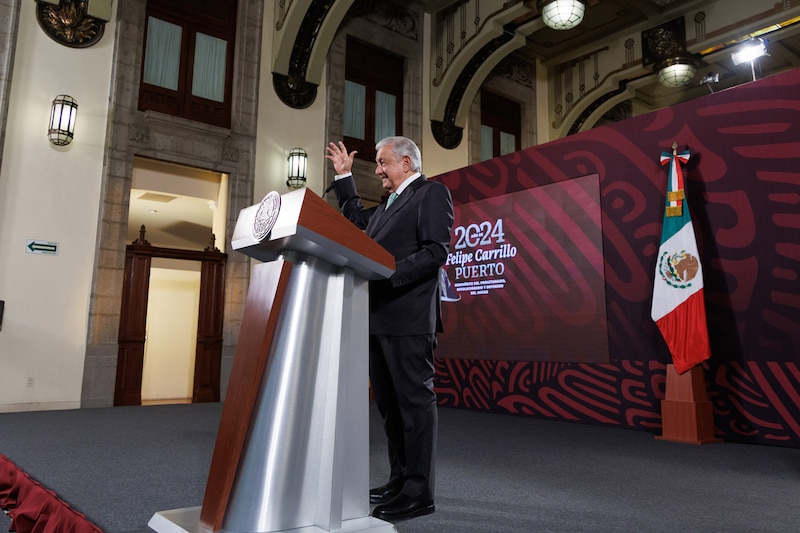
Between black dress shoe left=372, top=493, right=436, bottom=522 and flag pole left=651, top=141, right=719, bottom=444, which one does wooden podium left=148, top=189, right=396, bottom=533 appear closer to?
black dress shoe left=372, top=493, right=436, bottom=522

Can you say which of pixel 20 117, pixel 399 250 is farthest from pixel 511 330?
pixel 20 117

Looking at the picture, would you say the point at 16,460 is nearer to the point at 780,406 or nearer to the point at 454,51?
the point at 780,406

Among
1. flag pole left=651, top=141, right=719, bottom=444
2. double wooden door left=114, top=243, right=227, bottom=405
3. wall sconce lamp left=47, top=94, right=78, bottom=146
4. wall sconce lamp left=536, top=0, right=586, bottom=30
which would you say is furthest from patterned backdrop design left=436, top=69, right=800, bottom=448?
wall sconce lamp left=47, top=94, right=78, bottom=146

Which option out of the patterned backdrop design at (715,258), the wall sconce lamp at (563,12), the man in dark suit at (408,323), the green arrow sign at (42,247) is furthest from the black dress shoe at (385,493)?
the wall sconce lamp at (563,12)

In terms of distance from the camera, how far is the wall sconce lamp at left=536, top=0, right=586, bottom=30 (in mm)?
6809

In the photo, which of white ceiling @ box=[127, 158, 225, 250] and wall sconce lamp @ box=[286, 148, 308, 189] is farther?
wall sconce lamp @ box=[286, 148, 308, 189]

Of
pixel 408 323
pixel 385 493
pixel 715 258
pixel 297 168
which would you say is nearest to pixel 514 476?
pixel 385 493

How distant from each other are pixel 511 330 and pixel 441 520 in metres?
3.75

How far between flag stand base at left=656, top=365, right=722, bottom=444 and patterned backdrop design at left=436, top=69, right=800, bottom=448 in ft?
0.63

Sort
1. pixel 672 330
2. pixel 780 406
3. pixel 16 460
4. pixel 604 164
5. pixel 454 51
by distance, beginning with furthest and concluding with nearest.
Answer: pixel 454 51 < pixel 604 164 < pixel 672 330 < pixel 780 406 < pixel 16 460

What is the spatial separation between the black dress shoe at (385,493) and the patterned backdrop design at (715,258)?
3.02 m

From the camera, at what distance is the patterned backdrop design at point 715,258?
3740 mm

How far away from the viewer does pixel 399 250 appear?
1811mm

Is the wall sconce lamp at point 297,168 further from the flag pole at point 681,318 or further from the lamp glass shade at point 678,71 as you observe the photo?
the lamp glass shade at point 678,71
